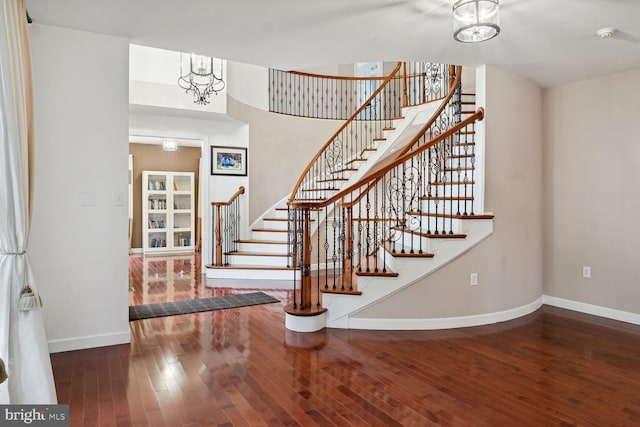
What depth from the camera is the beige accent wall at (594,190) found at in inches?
162

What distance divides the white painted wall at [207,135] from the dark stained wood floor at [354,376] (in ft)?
9.87

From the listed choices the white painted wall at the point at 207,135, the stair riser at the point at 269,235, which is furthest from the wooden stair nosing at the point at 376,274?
the white painted wall at the point at 207,135

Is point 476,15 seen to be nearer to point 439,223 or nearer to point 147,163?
point 439,223

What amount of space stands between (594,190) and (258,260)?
455 cm

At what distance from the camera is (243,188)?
22.2 feet

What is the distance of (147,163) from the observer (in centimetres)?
929

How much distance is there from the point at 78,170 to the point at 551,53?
14.2 feet

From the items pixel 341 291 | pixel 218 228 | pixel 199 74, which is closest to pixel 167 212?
pixel 218 228

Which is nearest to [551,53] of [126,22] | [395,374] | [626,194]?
[626,194]

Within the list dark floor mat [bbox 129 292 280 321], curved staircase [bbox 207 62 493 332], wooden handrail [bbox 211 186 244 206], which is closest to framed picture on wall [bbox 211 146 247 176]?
wooden handrail [bbox 211 186 244 206]

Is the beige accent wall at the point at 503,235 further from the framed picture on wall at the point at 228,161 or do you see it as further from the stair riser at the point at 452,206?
the framed picture on wall at the point at 228,161

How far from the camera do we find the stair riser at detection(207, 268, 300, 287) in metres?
5.87

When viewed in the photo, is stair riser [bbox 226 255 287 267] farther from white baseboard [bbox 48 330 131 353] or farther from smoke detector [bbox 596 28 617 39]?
smoke detector [bbox 596 28 617 39]

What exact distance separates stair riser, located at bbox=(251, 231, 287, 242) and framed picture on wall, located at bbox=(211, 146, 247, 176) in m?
1.08
